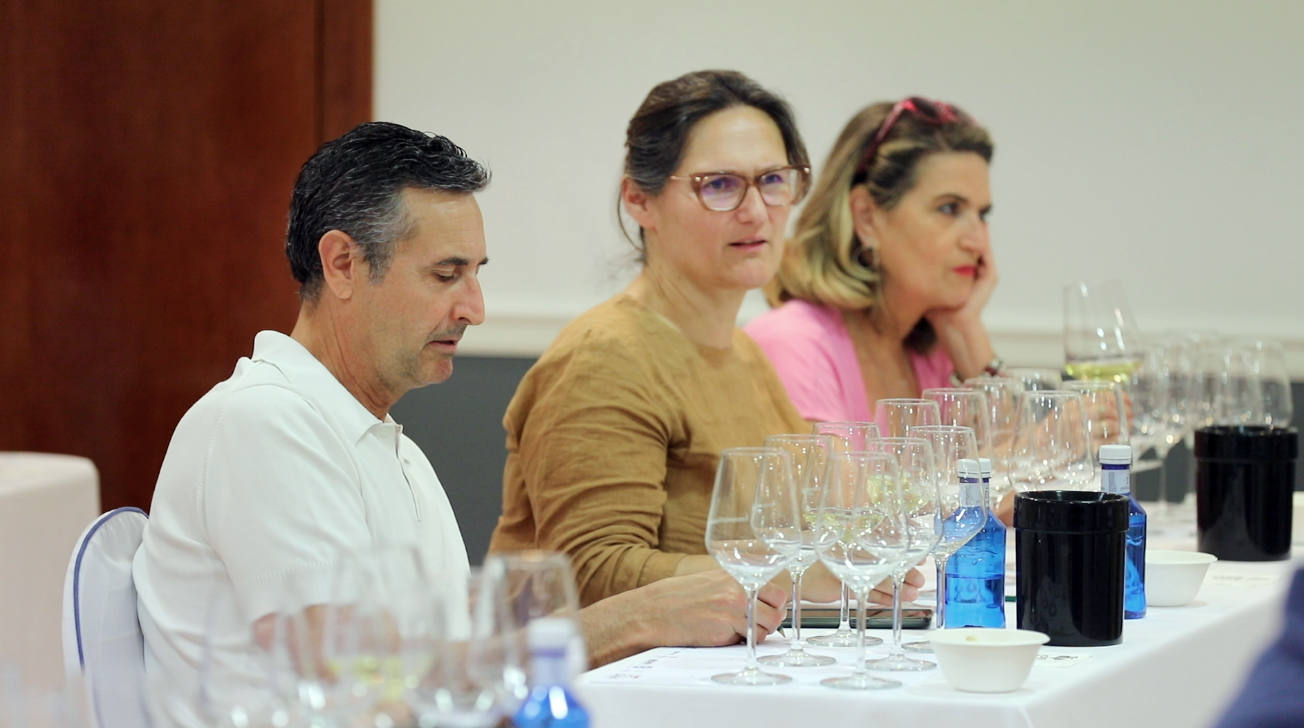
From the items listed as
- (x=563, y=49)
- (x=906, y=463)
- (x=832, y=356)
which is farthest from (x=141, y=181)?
(x=906, y=463)

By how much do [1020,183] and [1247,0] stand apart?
809mm

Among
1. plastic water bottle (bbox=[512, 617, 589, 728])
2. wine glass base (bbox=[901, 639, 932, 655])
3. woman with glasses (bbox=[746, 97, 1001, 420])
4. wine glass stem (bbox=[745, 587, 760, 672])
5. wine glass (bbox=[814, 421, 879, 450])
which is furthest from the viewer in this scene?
woman with glasses (bbox=[746, 97, 1001, 420])

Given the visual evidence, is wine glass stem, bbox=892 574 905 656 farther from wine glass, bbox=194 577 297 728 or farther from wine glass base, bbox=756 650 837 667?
wine glass, bbox=194 577 297 728

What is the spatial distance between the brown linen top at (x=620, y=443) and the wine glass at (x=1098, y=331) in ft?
3.02

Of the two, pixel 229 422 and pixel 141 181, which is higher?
pixel 141 181

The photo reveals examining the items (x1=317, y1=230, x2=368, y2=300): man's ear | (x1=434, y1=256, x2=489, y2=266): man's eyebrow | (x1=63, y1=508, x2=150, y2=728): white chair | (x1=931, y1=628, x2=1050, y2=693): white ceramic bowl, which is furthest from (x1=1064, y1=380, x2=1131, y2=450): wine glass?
(x1=63, y1=508, x2=150, y2=728): white chair

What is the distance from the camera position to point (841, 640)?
1842 mm

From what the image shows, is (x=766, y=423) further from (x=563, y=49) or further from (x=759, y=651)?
(x=563, y=49)

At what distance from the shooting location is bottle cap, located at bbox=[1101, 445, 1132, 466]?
6.48 feet

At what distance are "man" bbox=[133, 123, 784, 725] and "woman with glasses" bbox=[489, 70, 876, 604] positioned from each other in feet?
1.23

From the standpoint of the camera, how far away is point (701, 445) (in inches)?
98.0

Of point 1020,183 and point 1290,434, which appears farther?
point 1020,183

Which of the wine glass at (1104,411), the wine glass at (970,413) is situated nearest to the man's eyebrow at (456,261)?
the wine glass at (970,413)

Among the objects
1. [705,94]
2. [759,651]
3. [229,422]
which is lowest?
[759,651]
